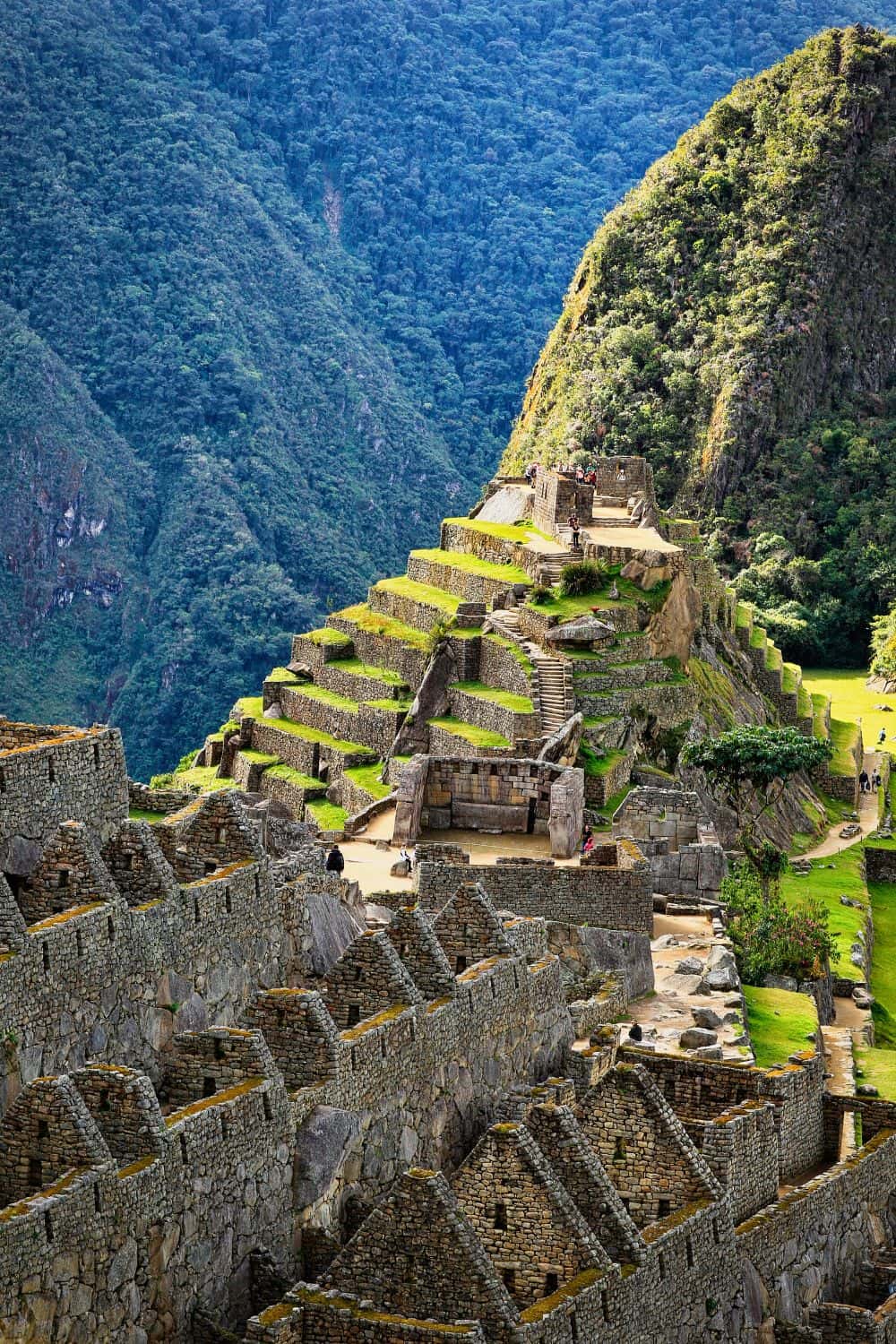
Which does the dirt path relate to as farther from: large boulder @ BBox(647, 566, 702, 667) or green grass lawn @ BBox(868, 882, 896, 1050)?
large boulder @ BBox(647, 566, 702, 667)

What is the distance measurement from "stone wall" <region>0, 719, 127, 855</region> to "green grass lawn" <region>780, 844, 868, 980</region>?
91.3ft

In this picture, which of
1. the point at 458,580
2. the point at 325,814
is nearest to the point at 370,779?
the point at 325,814

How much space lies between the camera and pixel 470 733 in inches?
2586

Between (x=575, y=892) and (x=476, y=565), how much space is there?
120 ft

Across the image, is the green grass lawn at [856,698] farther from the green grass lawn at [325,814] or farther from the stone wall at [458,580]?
the green grass lawn at [325,814]

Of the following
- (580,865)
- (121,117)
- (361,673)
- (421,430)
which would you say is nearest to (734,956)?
(580,865)

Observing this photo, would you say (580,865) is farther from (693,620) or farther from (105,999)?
(693,620)

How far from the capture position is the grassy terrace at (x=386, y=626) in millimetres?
74812

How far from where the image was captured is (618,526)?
84.4 meters

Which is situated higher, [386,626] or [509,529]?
[509,529]

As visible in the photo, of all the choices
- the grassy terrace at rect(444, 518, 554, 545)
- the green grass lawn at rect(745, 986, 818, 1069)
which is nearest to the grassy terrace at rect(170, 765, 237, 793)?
the grassy terrace at rect(444, 518, 554, 545)

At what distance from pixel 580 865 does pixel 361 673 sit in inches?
1189

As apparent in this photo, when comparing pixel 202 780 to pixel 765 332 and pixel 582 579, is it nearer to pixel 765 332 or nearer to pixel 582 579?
pixel 582 579

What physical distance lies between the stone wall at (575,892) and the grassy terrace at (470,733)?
18216mm
